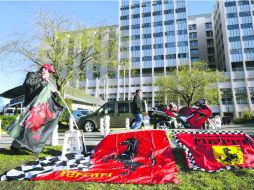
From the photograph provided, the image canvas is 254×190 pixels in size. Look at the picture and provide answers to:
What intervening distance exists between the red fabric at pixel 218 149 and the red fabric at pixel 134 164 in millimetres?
491

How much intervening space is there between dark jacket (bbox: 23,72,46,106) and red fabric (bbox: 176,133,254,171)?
3757 mm

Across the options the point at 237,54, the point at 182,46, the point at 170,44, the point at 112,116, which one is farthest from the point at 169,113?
the point at 170,44

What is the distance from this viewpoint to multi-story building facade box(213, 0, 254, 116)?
63438 millimetres

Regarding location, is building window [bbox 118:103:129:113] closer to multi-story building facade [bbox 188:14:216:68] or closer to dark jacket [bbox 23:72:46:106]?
dark jacket [bbox 23:72:46:106]

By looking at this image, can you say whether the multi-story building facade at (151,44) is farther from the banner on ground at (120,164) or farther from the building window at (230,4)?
the banner on ground at (120,164)

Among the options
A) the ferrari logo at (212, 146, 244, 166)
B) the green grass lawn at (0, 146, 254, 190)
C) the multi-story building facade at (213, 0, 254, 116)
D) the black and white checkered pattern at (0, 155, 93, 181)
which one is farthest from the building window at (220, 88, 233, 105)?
the black and white checkered pattern at (0, 155, 93, 181)

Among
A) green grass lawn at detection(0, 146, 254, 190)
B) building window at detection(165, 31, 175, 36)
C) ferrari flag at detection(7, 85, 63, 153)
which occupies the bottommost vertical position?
green grass lawn at detection(0, 146, 254, 190)

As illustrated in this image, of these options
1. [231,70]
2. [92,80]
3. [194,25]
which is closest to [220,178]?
[231,70]

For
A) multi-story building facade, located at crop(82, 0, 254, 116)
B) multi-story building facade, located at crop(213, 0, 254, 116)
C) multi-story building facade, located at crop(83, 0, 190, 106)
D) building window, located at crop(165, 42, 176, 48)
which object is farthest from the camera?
building window, located at crop(165, 42, 176, 48)

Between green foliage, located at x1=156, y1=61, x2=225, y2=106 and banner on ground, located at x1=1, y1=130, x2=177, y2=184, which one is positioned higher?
green foliage, located at x1=156, y1=61, x2=225, y2=106

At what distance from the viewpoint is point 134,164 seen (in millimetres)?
4750

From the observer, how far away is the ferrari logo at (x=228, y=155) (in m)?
4.74

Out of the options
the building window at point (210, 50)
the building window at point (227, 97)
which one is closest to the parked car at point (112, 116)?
the building window at point (227, 97)

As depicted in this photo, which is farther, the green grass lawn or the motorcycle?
the motorcycle
